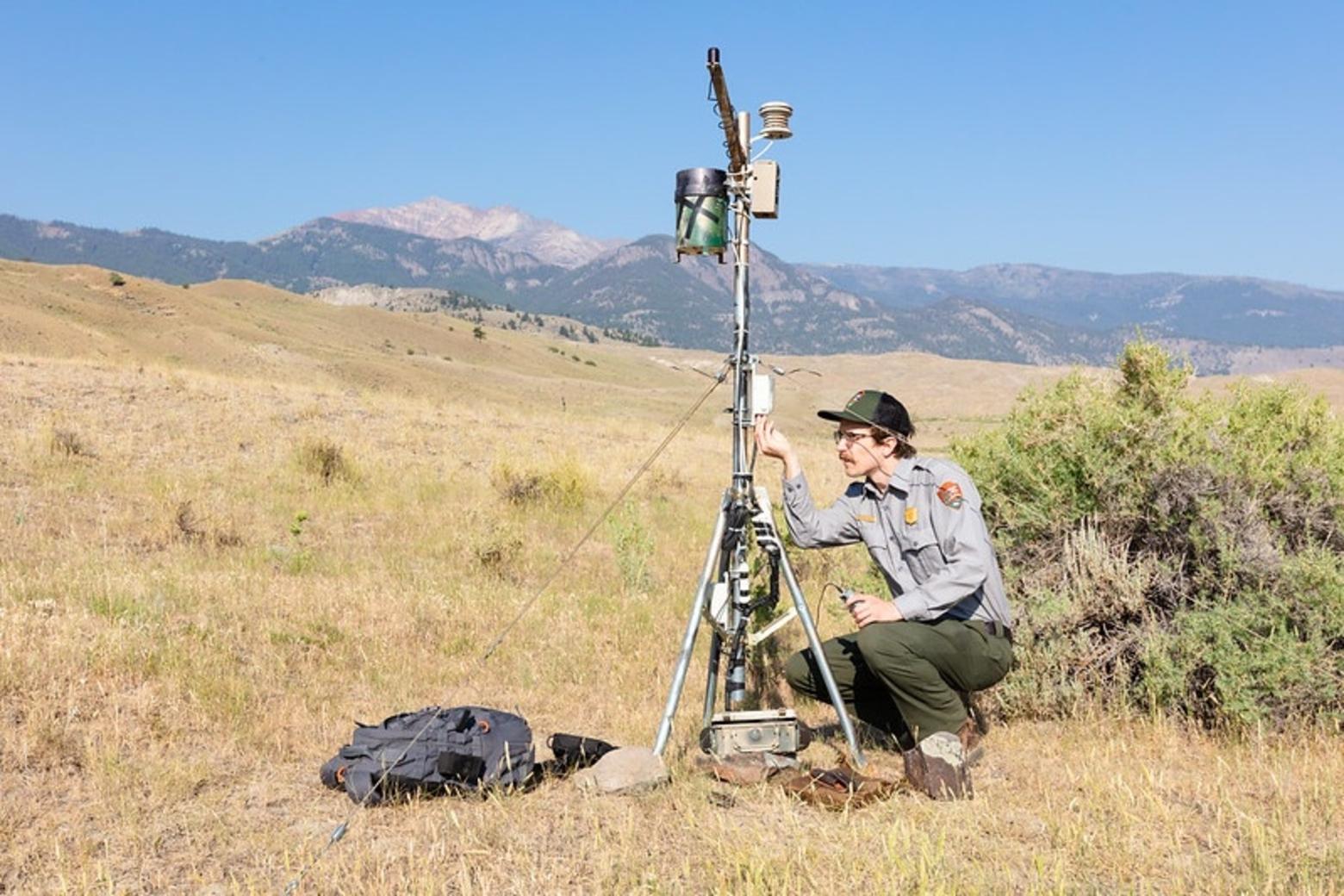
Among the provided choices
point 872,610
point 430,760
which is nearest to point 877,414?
point 872,610

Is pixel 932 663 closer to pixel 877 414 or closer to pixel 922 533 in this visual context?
pixel 922 533

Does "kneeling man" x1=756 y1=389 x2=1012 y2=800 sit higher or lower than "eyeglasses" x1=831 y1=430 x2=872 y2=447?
lower

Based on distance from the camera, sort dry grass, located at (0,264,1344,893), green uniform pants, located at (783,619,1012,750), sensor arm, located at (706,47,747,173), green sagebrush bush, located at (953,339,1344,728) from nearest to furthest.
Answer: dry grass, located at (0,264,1344,893) → sensor arm, located at (706,47,747,173) → green uniform pants, located at (783,619,1012,750) → green sagebrush bush, located at (953,339,1344,728)

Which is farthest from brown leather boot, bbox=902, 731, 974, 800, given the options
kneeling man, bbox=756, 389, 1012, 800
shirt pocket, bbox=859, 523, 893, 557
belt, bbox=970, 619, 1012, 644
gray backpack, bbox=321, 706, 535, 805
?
gray backpack, bbox=321, 706, 535, 805

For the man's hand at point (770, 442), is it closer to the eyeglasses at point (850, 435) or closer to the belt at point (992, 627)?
the eyeglasses at point (850, 435)

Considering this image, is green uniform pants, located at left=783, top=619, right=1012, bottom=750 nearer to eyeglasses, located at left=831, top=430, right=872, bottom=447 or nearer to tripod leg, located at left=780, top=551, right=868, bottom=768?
tripod leg, located at left=780, top=551, right=868, bottom=768

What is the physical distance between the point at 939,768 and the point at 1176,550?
2.38 m

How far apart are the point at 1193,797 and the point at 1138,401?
295 centimetres

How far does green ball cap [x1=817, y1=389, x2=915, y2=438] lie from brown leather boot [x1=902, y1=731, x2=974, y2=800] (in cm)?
141

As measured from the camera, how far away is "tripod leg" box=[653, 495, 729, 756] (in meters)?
4.12

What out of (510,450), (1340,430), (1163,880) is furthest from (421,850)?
(510,450)

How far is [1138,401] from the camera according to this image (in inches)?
240

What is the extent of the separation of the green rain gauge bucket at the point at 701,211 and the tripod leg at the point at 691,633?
1175 mm

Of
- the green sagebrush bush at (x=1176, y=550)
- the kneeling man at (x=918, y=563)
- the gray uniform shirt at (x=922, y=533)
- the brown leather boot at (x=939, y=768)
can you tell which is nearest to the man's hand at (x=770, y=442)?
the kneeling man at (x=918, y=563)
